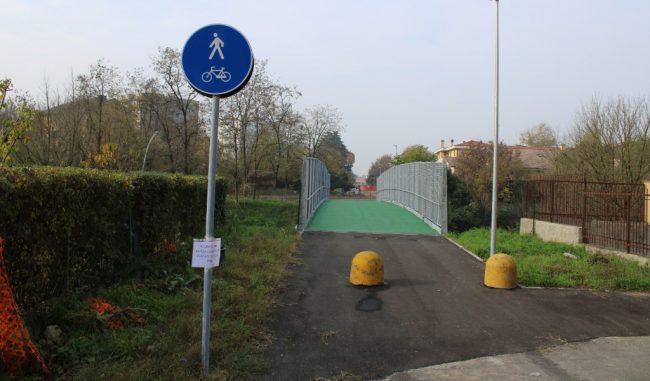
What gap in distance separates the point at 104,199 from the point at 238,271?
279 cm

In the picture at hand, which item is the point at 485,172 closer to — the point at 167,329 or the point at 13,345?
the point at 167,329

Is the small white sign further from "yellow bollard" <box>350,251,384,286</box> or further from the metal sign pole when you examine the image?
"yellow bollard" <box>350,251,384,286</box>

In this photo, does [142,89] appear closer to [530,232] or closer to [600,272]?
[530,232]

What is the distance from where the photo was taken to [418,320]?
6.50m

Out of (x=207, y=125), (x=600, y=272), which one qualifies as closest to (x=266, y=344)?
(x=600, y=272)

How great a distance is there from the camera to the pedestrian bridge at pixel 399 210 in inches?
648

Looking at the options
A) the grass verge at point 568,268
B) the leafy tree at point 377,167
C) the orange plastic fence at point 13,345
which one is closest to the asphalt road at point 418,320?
the grass verge at point 568,268

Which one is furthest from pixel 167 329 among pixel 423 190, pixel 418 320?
pixel 423 190

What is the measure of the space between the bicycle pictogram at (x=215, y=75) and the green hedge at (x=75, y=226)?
1960mm

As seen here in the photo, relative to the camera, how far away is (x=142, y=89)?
31078 millimetres

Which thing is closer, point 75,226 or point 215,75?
point 215,75

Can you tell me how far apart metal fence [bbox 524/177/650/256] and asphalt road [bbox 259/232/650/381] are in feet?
12.7

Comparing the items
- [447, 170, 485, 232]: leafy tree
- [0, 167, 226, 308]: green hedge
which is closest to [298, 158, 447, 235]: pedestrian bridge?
[447, 170, 485, 232]: leafy tree

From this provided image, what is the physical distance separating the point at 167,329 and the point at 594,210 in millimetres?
16168
